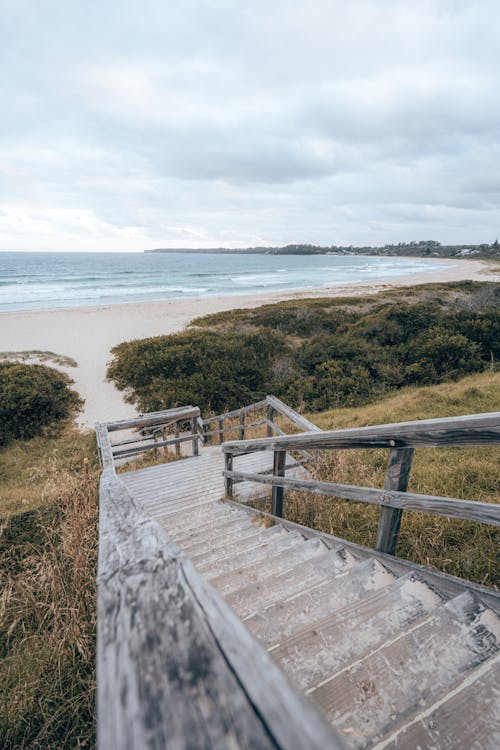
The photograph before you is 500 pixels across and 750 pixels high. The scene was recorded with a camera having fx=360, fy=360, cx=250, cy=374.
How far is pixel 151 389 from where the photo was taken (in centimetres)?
1255

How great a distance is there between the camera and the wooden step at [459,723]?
45.8 inches

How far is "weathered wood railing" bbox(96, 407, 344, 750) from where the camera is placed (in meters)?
0.46

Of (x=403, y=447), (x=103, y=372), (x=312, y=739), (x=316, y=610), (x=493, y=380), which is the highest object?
(x=312, y=739)

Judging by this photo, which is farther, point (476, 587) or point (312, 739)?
point (476, 587)

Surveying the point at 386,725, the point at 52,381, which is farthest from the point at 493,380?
the point at 52,381

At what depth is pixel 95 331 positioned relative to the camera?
22828 mm

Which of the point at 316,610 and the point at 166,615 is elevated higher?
the point at 166,615

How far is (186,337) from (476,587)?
15748 mm

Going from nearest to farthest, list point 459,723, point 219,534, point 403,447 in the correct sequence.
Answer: point 459,723 → point 403,447 → point 219,534

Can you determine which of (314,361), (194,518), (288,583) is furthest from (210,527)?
(314,361)

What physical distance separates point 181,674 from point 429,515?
3.59 metres

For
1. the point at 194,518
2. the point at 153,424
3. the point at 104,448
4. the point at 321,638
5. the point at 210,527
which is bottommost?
the point at 153,424

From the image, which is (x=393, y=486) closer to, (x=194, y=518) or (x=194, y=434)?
(x=194, y=518)

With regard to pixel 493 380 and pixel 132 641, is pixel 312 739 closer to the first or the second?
pixel 132 641
